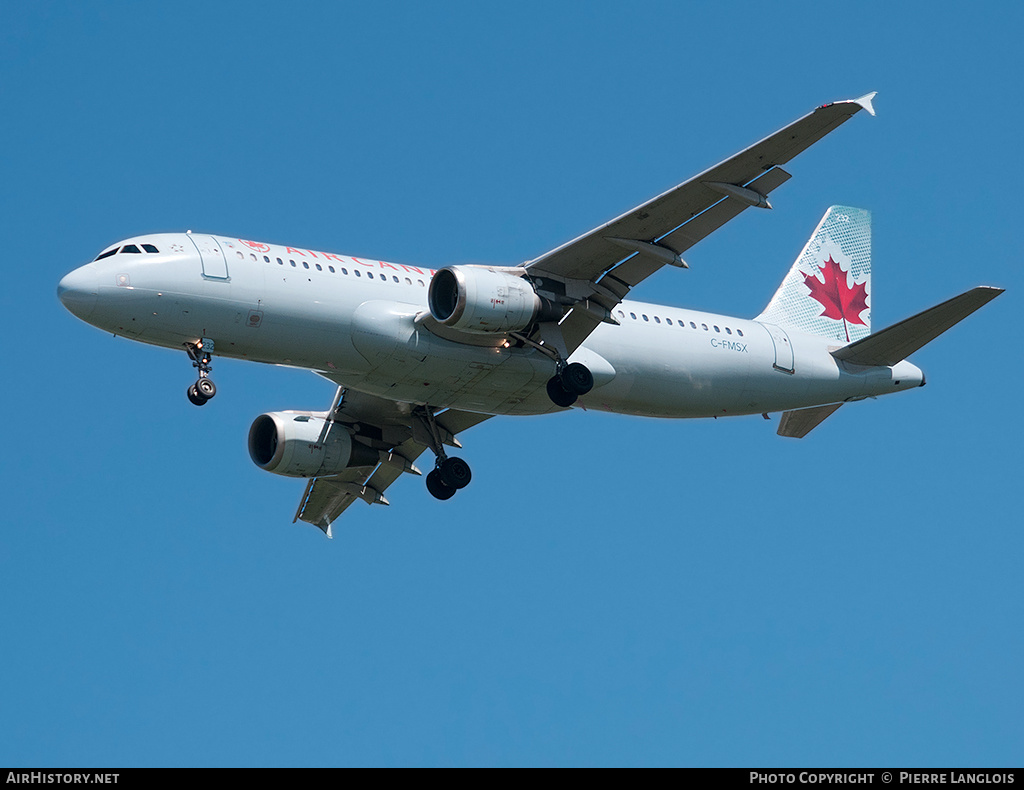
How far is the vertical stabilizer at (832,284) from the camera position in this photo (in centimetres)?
4225

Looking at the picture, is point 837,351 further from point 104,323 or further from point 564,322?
point 104,323

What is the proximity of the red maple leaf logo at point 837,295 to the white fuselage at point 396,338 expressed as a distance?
3.42 metres

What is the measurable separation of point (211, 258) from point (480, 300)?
6102 millimetres

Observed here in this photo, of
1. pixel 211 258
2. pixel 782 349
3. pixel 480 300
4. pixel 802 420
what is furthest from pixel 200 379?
pixel 802 420

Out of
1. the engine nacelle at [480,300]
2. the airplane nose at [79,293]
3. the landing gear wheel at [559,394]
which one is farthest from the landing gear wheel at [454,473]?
the airplane nose at [79,293]

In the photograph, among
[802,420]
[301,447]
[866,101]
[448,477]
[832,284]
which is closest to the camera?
[866,101]

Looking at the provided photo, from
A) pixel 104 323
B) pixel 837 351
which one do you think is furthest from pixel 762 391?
pixel 104 323

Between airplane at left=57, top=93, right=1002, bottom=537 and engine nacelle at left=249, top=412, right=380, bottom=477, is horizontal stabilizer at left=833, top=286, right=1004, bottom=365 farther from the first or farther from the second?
engine nacelle at left=249, top=412, right=380, bottom=477

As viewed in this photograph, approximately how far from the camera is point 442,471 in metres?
39.2

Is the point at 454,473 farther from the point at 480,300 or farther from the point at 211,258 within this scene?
the point at 211,258

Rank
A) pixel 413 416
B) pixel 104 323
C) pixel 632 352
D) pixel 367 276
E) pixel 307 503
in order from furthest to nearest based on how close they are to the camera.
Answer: pixel 307 503, pixel 413 416, pixel 632 352, pixel 367 276, pixel 104 323

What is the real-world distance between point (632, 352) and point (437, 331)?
565cm

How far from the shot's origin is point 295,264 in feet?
109

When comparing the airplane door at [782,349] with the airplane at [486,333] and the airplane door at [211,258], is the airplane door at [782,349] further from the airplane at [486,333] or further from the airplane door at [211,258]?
the airplane door at [211,258]
